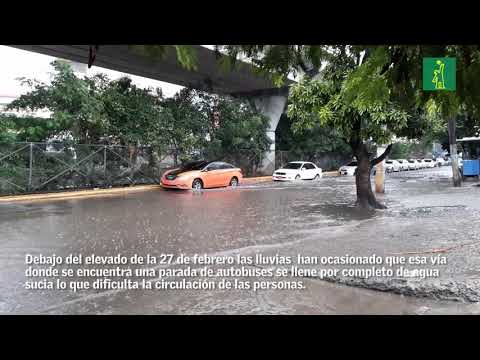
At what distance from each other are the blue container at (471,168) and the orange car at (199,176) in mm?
11176

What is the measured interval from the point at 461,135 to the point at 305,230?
18046mm

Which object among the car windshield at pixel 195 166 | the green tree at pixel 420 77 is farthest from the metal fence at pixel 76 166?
the green tree at pixel 420 77

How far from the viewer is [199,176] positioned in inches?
612

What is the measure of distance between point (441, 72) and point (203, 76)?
58.4 feet

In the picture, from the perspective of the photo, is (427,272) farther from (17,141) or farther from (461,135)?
(461,135)

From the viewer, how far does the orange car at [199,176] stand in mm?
15398

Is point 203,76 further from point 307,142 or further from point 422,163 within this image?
point 422,163

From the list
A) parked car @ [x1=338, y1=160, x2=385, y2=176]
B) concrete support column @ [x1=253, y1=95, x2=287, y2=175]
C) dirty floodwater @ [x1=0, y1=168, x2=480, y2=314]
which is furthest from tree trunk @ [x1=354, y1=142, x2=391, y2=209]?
parked car @ [x1=338, y1=160, x2=385, y2=176]

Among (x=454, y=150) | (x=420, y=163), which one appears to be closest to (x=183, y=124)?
(x=454, y=150)

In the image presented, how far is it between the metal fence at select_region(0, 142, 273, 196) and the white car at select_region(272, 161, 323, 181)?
5.41 m

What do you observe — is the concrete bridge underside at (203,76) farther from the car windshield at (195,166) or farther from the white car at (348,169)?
the white car at (348,169)
